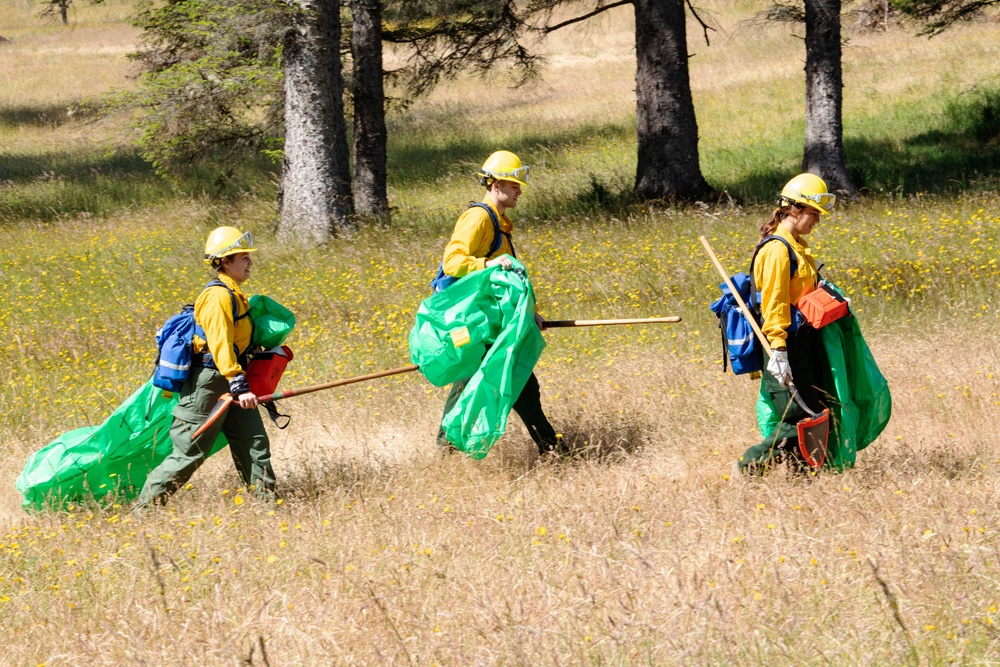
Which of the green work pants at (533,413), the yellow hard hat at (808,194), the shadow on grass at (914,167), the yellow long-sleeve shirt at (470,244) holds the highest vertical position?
the yellow hard hat at (808,194)

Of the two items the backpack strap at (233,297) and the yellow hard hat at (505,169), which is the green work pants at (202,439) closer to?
the backpack strap at (233,297)

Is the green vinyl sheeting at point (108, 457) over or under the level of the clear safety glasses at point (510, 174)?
under

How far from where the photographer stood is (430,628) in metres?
4.02

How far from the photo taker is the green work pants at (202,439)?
554cm

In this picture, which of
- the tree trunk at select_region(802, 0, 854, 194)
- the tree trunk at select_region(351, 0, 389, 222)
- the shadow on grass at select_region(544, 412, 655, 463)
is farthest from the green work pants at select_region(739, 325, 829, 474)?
the tree trunk at select_region(351, 0, 389, 222)

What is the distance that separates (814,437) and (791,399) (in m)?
0.23

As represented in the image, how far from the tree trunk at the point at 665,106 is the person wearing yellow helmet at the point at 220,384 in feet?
27.5

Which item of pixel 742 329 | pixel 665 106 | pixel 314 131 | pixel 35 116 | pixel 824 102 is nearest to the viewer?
pixel 742 329

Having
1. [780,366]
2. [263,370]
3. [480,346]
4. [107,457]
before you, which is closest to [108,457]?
[107,457]

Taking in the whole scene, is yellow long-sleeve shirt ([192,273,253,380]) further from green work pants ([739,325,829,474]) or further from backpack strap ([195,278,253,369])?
green work pants ([739,325,829,474])

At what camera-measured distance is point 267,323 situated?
560cm

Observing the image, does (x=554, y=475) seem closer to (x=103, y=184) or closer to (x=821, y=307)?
(x=821, y=307)

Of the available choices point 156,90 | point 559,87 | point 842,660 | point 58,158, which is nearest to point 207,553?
point 842,660

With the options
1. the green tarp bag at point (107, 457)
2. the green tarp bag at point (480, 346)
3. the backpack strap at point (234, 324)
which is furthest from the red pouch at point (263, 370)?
the green tarp bag at point (480, 346)
